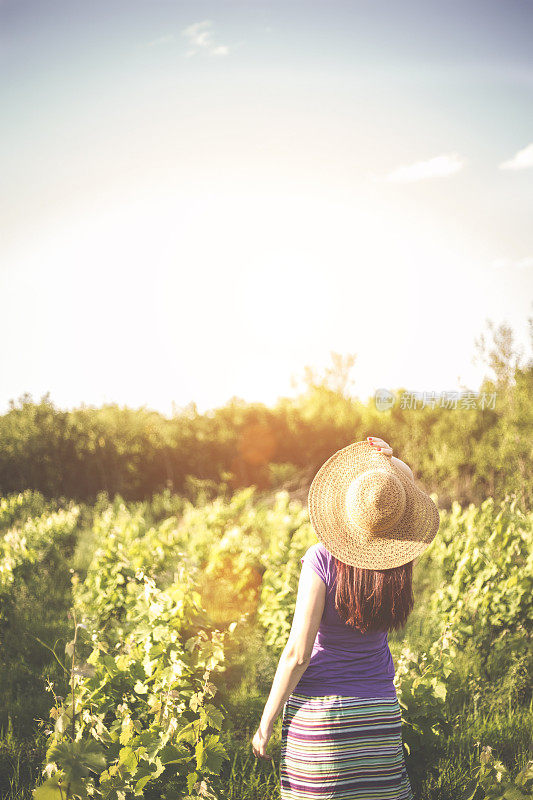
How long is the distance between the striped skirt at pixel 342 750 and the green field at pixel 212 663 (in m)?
0.32

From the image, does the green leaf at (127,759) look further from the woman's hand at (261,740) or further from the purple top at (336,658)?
the purple top at (336,658)

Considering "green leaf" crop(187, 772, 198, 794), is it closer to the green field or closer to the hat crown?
the green field

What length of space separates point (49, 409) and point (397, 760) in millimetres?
12523

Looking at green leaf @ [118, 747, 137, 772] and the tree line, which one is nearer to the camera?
green leaf @ [118, 747, 137, 772]

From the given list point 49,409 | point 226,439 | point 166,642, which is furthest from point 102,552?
point 49,409

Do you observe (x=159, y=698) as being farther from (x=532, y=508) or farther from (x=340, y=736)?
(x=532, y=508)

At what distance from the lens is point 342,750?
5.47 ft

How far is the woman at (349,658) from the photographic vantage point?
5.46 feet

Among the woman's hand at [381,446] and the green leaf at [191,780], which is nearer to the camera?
the green leaf at [191,780]

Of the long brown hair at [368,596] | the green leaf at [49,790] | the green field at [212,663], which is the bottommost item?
the green field at [212,663]

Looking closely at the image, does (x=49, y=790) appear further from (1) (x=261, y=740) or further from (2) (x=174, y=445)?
(2) (x=174, y=445)

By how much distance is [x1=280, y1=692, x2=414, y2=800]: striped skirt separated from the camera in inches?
65.7

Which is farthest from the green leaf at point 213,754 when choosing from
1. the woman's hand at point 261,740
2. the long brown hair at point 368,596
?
the long brown hair at point 368,596

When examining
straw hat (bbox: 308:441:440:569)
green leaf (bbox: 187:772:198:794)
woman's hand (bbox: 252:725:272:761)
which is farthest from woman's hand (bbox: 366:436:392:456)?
green leaf (bbox: 187:772:198:794)
